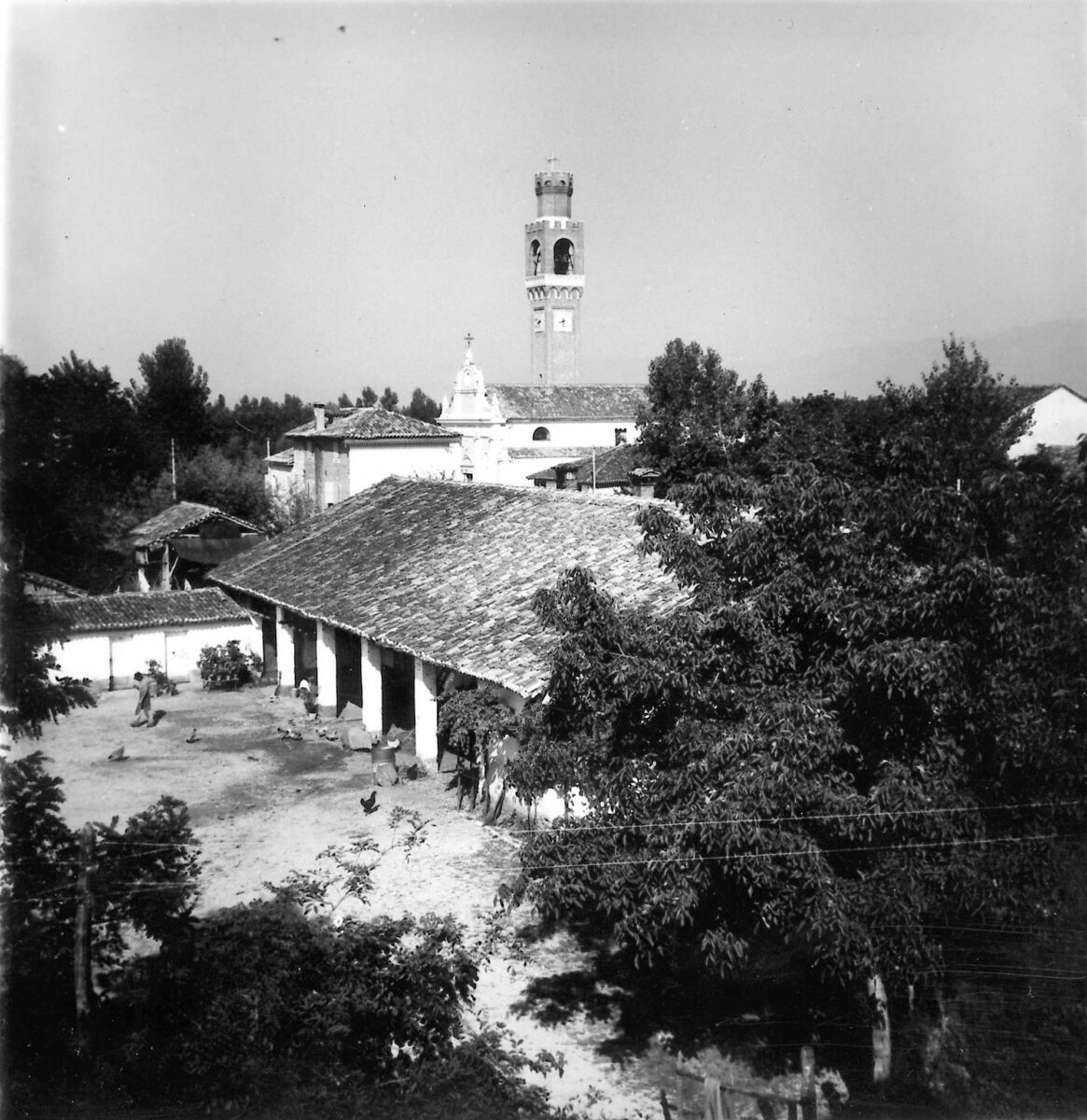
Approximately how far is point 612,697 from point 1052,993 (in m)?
3.58

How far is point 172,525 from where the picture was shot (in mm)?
35344

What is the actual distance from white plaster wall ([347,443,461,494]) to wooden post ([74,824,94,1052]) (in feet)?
104

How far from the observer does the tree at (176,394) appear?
188ft

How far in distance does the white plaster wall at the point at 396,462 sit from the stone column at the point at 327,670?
17471mm

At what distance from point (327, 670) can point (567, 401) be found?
4089 centimetres

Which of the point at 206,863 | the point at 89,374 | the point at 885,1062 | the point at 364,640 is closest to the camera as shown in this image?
the point at 885,1062

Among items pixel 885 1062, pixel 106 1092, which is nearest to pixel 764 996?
pixel 885 1062

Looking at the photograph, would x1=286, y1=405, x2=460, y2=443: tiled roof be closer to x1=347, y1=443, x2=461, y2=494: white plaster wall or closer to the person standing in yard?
x1=347, y1=443, x2=461, y2=494: white plaster wall

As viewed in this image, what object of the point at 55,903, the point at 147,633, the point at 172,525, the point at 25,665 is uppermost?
the point at 25,665

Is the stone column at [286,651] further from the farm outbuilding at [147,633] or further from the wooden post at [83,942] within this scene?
the wooden post at [83,942]

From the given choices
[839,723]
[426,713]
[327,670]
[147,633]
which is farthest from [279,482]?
[839,723]

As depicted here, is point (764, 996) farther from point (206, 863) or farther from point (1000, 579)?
point (206, 863)

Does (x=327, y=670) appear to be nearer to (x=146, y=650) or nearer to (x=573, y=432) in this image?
(x=146, y=650)

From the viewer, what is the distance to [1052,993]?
7375 mm
